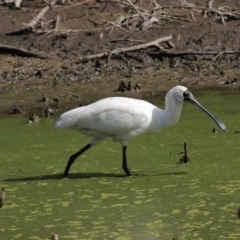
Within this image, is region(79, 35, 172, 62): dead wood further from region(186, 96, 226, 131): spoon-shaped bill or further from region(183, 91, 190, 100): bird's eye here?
region(183, 91, 190, 100): bird's eye

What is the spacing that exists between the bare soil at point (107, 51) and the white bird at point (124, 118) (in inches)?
151

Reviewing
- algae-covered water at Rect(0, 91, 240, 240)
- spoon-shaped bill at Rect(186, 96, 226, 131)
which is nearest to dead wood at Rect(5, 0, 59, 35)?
algae-covered water at Rect(0, 91, 240, 240)

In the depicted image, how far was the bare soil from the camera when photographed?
12.1 meters

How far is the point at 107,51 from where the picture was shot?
43.3 ft

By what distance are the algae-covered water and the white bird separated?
347mm

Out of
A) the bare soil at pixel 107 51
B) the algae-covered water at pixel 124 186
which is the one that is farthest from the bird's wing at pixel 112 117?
the bare soil at pixel 107 51

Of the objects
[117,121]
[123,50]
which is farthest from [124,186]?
[123,50]

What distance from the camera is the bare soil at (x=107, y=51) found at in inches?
478

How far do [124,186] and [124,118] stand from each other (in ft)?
1.79

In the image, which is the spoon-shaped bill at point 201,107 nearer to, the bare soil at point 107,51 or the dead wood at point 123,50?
the bare soil at point 107,51

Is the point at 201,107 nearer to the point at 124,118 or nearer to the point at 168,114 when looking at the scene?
the point at 168,114

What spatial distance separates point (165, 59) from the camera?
43.1 feet

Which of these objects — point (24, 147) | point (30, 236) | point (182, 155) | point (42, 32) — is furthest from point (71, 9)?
point (30, 236)

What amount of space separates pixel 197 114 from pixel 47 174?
2838 mm
